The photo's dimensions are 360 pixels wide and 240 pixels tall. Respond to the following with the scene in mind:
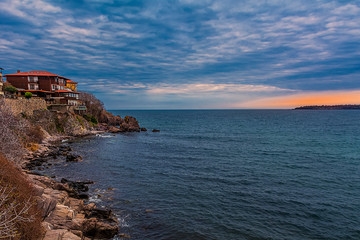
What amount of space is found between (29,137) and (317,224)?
60.5m

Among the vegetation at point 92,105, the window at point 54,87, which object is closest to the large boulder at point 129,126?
the vegetation at point 92,105

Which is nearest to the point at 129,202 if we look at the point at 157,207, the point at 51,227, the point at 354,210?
the point at 157,207

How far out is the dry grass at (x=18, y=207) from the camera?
38.2 feet

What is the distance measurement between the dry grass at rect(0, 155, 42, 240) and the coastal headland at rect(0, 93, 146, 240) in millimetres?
64

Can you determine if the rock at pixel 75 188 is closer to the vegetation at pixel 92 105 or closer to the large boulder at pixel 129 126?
the large boulder at pixel 129 126

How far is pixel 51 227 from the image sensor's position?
16281 millimetres

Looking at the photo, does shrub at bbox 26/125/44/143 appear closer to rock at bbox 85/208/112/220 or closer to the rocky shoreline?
the rocky shoreline

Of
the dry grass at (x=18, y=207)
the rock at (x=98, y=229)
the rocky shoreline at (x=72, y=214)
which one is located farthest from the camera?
the rock at (x=98, y=229)

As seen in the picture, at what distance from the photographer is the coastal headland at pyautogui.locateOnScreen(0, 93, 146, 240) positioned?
1569cm

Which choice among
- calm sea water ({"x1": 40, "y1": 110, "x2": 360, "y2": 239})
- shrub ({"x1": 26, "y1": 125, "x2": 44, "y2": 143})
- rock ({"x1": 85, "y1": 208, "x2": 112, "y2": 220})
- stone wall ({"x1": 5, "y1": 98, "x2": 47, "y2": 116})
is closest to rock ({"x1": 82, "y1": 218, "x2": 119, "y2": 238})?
calm sea water ({"x1": 40, "y1": 110, "x2": 360, "y2": 239})

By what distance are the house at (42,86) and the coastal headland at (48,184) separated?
361 inches

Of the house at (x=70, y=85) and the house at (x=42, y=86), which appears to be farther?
the house at (x=70, y=85)

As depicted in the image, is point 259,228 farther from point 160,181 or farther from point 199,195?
point 160,181

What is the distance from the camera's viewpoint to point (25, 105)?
65438mm
